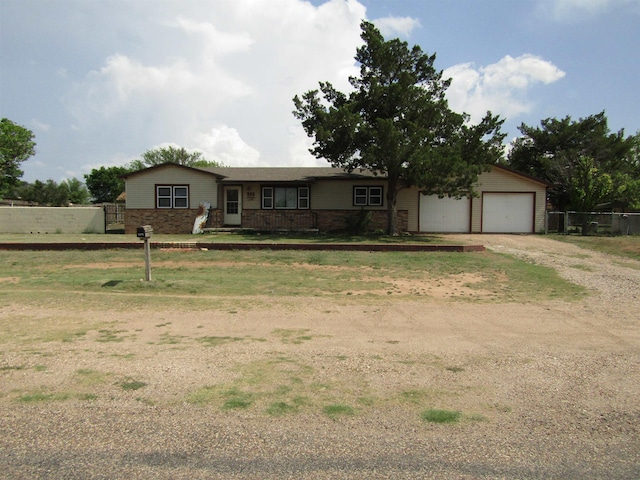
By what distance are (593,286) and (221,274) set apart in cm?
913

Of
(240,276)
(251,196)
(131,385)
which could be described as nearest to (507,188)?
(251,196)

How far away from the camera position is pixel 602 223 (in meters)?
24.8

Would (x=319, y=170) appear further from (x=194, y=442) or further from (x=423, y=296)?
(x=194, y=442)

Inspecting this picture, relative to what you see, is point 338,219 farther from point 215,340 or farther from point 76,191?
point 76,191

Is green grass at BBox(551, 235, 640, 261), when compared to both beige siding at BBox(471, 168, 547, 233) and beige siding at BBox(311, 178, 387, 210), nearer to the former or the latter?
beige siding at BBox(471, 168, 547, 233)

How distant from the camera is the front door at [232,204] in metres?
25.5

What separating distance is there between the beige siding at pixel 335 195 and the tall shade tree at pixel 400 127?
9.45ft

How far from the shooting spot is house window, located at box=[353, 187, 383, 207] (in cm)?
2531

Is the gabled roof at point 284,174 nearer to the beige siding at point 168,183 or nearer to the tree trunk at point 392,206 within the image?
the beige siding at point 168,183

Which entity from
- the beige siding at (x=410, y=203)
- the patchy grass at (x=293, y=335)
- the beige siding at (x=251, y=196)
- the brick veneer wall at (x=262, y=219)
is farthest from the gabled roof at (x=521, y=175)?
the patchy grass at (x=293, y=335)

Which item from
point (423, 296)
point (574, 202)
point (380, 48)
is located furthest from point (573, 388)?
point (574, 202)

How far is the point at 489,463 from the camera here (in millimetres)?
3033

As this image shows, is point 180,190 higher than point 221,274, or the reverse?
point 180,190

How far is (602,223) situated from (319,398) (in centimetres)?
2607
